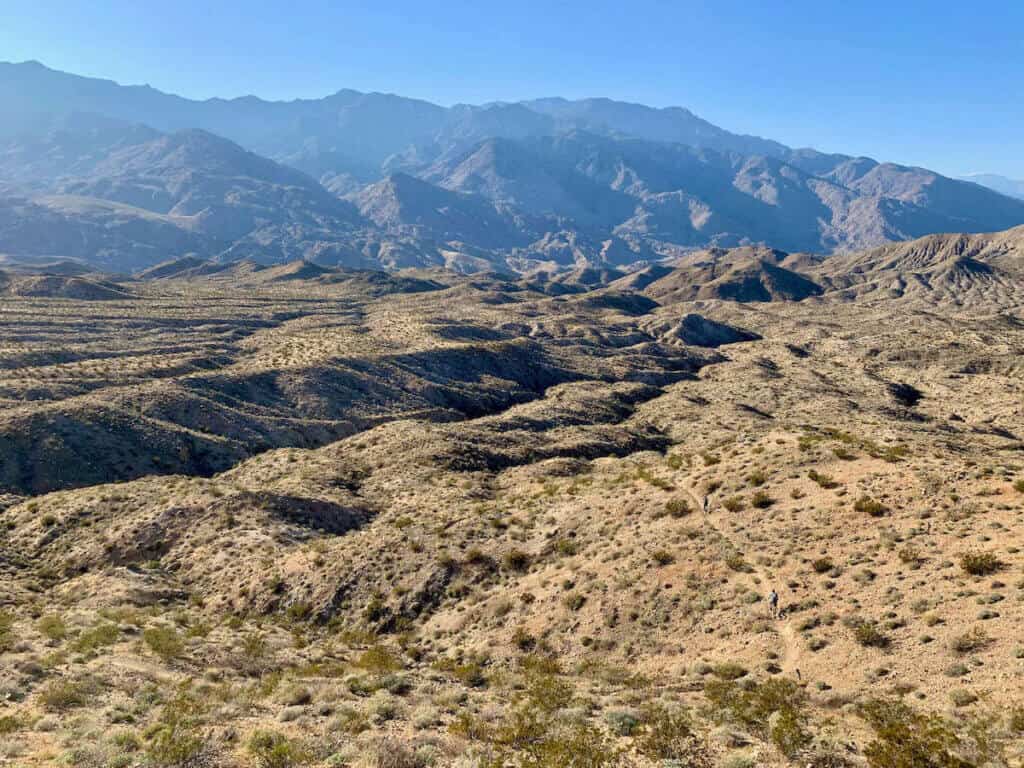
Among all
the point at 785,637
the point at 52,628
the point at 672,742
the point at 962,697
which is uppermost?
the point at 962,697

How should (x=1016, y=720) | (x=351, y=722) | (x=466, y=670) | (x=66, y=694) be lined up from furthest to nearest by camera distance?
(x=466, y=670), (x=66, y=694), (x=351, y=722), (x=1016, y=720)

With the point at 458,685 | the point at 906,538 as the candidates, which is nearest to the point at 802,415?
the point at 906,538

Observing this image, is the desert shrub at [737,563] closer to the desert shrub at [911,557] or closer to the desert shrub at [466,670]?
the desert shrub at [911,557]

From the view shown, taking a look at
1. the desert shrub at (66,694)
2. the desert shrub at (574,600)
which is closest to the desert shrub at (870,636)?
the desert shrub at (574,600)

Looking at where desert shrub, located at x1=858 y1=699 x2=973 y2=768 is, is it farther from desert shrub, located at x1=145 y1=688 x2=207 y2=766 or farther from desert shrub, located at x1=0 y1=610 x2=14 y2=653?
desert shrub, located at x1=0 y1=610 x2=14 y2=653

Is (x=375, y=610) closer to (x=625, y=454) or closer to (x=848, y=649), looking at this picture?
(x=848, y=649)

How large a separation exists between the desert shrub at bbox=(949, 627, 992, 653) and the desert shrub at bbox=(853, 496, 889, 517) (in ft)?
32.0

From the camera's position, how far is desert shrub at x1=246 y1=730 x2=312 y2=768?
49.2 feet

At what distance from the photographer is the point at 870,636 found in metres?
20.1

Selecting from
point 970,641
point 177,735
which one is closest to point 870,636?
point 970,641

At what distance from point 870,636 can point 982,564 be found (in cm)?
578

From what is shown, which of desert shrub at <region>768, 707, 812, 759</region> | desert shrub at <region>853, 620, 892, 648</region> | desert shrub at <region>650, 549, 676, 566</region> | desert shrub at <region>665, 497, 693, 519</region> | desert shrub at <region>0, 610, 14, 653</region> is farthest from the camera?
desert shrub at <region>665, 497, 693, 519</region>

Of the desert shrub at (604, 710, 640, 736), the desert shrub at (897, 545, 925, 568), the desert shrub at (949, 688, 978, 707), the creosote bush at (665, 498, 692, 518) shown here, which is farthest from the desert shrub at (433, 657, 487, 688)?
the desert shrub at (897, 545, 925, 568)

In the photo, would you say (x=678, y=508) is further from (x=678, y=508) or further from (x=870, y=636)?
(x=870, y=636)
